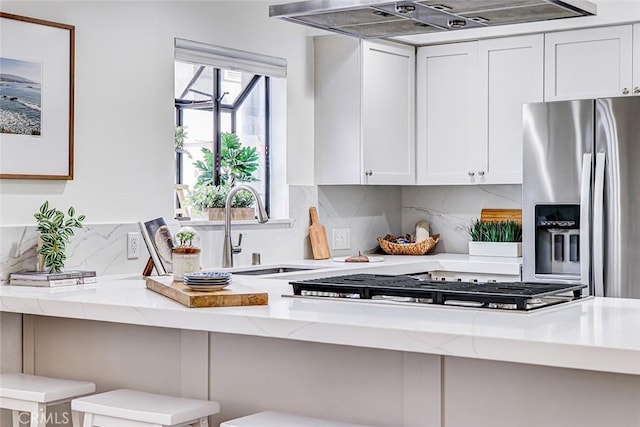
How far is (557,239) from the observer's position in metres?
4.43

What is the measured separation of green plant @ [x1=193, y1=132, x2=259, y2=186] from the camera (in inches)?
179

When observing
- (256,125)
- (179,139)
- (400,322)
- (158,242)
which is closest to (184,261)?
(158,242)

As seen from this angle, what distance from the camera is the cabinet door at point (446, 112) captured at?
16.4ft

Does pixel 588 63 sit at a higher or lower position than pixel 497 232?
higher

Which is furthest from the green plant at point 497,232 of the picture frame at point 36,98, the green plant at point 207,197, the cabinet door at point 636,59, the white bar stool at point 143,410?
the white bar stool at point 143,410

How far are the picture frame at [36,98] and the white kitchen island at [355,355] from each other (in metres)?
0.55

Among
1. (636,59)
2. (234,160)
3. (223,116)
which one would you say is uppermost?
(636,59)

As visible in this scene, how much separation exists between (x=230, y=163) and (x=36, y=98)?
1266 mm

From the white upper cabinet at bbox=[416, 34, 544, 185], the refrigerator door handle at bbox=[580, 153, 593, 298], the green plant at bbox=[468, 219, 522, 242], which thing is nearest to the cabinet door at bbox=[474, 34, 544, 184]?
the white upper cabinet at bbox=[416, 34, 544, 185]

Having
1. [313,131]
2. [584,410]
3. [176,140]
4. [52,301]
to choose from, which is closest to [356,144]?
[313,131]

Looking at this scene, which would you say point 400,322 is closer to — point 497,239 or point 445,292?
point 445,292

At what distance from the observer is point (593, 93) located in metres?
4.59

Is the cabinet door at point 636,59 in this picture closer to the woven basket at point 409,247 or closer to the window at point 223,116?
the woven basket at point 409,247

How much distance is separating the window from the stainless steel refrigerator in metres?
1.35
